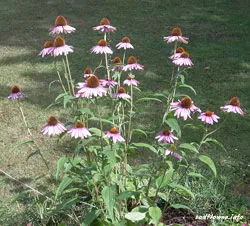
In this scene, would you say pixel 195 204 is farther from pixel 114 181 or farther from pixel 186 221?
pixel 114 181

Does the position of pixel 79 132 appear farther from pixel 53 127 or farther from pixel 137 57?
pixel 137 57

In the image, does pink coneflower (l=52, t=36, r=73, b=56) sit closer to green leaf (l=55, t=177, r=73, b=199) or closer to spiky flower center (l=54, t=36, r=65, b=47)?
spiky flower center (l=54, t=36, r=65, b=47)

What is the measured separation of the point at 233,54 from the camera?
5.38 meters

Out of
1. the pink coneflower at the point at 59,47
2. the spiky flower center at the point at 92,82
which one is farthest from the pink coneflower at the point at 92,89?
the pink coneflower at the point at 59,47

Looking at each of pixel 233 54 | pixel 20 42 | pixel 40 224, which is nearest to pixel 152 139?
pixel 40 224

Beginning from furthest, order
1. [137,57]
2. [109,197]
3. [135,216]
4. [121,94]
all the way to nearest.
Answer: [137,57], [121,94], [135,216], [109,197]

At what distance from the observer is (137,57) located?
5320 millimetres

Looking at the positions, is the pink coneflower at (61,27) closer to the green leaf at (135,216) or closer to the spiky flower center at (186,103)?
the spiky flower center at (186,103)

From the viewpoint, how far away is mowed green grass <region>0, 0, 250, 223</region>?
11.2 feet

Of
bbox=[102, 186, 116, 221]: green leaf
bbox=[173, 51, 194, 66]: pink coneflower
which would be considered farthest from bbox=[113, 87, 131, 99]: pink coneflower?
bbox=[102, 186, 116, 221]: green leaf

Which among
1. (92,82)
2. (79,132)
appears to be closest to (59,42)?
(92,82)

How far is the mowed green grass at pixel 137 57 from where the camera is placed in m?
3.40

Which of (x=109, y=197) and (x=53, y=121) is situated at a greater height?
(x=53, y=121)

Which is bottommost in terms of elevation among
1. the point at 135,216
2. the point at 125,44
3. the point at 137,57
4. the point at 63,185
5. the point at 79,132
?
the point at 137,57
